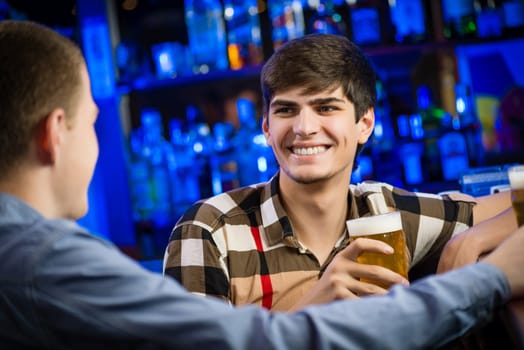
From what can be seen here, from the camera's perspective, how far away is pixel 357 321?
0.95 m

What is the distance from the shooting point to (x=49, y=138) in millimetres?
1072

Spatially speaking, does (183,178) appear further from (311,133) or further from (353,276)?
(353,276)

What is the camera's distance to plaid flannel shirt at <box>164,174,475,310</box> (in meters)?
1.77

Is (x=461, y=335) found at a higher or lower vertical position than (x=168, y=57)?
lower

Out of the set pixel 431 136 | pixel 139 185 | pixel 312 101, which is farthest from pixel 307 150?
pixel 139 185

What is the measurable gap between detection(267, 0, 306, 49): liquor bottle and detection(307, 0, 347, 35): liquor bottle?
6 centimetres

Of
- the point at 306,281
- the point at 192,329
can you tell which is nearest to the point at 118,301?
the point at 192,329

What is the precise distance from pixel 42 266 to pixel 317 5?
3136mm

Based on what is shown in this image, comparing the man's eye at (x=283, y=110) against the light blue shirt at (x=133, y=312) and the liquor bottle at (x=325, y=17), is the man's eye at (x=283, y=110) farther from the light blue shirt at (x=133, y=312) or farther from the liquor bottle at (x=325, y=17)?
the liquor bottle at (x=325, y=17)

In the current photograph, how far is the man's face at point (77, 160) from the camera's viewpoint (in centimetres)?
109

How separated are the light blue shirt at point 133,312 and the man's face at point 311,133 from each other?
37.5 inches

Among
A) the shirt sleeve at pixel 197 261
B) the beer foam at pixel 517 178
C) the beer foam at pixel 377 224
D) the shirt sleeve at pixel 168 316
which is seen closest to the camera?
the shirt sleeve at pixel 168 316

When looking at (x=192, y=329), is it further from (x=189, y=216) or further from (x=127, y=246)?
(x=127, y=246)

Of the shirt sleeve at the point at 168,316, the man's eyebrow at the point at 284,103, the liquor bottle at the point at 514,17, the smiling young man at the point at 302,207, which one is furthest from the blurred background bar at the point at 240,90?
the shirt sleeve at the point at 168,316
